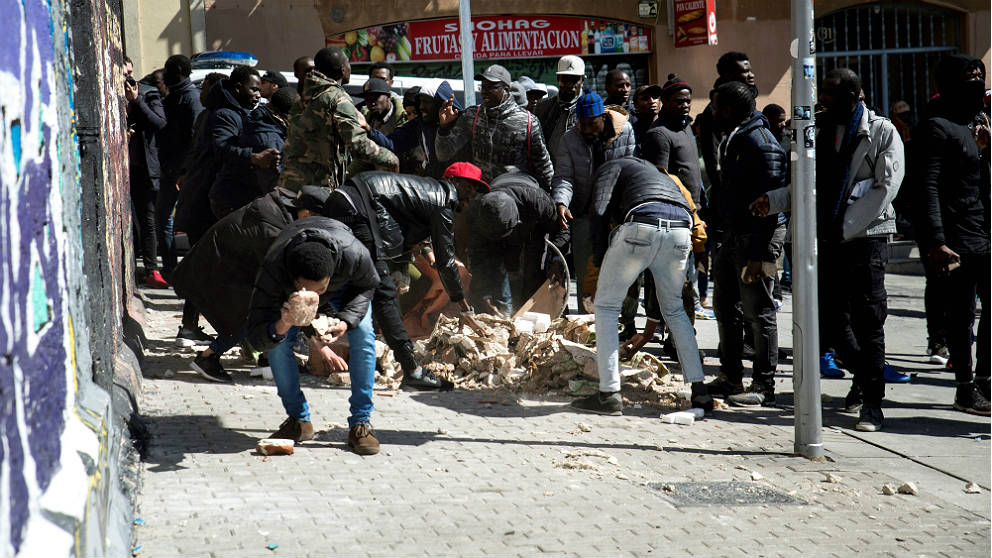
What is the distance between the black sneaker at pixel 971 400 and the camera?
20.9 feet

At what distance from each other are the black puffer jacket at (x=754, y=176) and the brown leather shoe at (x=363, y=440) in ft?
8.31

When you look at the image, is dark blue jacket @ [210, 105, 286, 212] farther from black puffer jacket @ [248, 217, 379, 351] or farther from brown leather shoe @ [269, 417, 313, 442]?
brown leather shoe @ [269, 417, 313, 442]

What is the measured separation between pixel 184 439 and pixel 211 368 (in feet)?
4.75

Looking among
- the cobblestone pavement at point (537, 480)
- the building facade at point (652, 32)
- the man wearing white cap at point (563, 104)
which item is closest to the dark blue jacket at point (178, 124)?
the man wearing white cap at point (563, 104)

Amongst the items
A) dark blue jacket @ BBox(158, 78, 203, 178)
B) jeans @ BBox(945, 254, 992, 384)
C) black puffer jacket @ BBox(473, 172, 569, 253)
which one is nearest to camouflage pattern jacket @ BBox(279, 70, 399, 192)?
black puffer jacket @ BBox(473, 172, 569, 253)

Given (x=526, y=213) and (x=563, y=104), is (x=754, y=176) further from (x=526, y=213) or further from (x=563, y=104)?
(x=563, y=104)

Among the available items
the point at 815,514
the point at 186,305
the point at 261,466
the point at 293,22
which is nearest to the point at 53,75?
the point at 261,466

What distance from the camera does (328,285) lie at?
505 centimetres

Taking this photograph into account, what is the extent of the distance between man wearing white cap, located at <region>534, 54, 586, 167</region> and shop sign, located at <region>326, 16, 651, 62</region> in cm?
1008

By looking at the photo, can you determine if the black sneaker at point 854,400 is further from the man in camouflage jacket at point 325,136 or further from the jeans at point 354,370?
the man in camouflage jacket at point 325,136

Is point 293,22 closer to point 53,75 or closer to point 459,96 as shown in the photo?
point 459,96

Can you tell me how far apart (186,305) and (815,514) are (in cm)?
492

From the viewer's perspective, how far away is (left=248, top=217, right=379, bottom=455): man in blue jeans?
4793mm

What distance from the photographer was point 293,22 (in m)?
18.5
